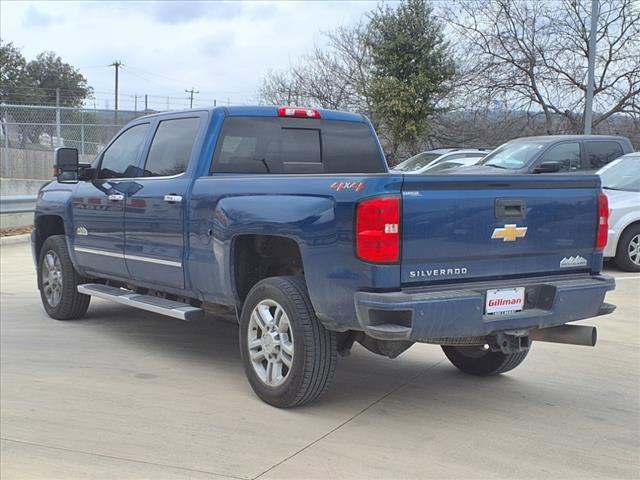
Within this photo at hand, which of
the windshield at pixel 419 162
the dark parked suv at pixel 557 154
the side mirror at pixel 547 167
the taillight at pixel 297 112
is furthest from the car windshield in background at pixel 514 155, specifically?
the taillight at pixel 297 112

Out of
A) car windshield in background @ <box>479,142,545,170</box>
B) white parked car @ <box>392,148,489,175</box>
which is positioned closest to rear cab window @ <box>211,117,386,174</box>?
car windshield in background @ <box>479,142,545,170</box>

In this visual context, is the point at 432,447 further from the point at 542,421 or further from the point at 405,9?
the point at 405,9

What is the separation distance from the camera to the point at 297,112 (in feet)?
20.1

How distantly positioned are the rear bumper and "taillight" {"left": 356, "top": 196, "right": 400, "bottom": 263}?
0.22 m

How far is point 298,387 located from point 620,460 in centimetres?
190

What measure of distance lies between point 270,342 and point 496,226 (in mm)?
1620

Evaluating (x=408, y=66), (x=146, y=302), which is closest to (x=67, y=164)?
(x=146, y=302)

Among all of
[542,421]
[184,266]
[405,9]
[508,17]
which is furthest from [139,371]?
[508,17]

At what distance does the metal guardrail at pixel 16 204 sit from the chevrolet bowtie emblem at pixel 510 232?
11.6 metres

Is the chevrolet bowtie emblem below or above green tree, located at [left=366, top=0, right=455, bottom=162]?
below

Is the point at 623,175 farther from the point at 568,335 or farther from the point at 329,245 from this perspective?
the point at 329,245

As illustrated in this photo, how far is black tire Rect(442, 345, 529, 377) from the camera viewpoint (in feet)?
18.3

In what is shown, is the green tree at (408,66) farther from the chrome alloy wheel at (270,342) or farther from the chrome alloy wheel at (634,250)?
the chrome alloy wheel at (270,342)

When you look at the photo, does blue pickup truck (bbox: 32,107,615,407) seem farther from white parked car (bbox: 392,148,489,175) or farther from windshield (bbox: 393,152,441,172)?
windshield (bbox: 393,152,441,172)
